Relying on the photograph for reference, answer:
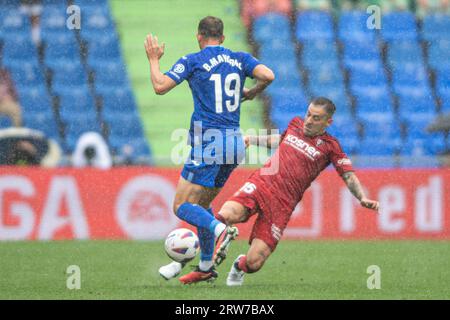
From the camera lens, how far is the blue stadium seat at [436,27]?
18875 millimetres

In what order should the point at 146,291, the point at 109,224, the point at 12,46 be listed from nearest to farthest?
the point at 146,291 → the point at 109,224 → the point at 12,46

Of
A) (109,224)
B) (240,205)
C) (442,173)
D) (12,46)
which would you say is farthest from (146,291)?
(12,46)

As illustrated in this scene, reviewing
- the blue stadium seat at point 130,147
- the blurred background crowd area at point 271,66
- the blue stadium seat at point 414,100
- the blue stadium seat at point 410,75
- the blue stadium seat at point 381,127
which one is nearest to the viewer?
the blue stadium seat at point 130,147

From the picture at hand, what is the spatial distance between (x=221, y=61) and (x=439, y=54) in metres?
10.7

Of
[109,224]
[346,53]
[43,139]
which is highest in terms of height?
[346,53]

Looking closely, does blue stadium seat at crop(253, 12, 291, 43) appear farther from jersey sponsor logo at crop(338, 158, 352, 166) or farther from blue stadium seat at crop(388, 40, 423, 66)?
jersey sponsor logo at crop(338, 158, 352, 166)

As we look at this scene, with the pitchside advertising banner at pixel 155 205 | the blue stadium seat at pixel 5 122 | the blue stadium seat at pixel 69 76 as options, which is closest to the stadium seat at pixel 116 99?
the blue stadium seat at pixel 69 76

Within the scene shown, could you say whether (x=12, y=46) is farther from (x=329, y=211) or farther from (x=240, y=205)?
(x=240, y=205)

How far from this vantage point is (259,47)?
18.1 meters

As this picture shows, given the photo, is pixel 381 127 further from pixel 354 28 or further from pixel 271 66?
pixel 354 28

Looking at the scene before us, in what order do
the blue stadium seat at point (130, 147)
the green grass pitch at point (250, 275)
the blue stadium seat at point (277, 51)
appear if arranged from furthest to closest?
the blue stadium seat at point (277, 51), the blue stadium seat at point (130, 147), the green grass pitch at point (250, 275)

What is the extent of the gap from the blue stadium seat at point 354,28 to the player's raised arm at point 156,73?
10.1 metres

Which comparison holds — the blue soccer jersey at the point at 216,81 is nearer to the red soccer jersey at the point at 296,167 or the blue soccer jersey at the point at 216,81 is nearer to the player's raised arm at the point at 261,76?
the player's raised arm at the point at 261,76

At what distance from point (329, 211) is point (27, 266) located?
5.02 metres
